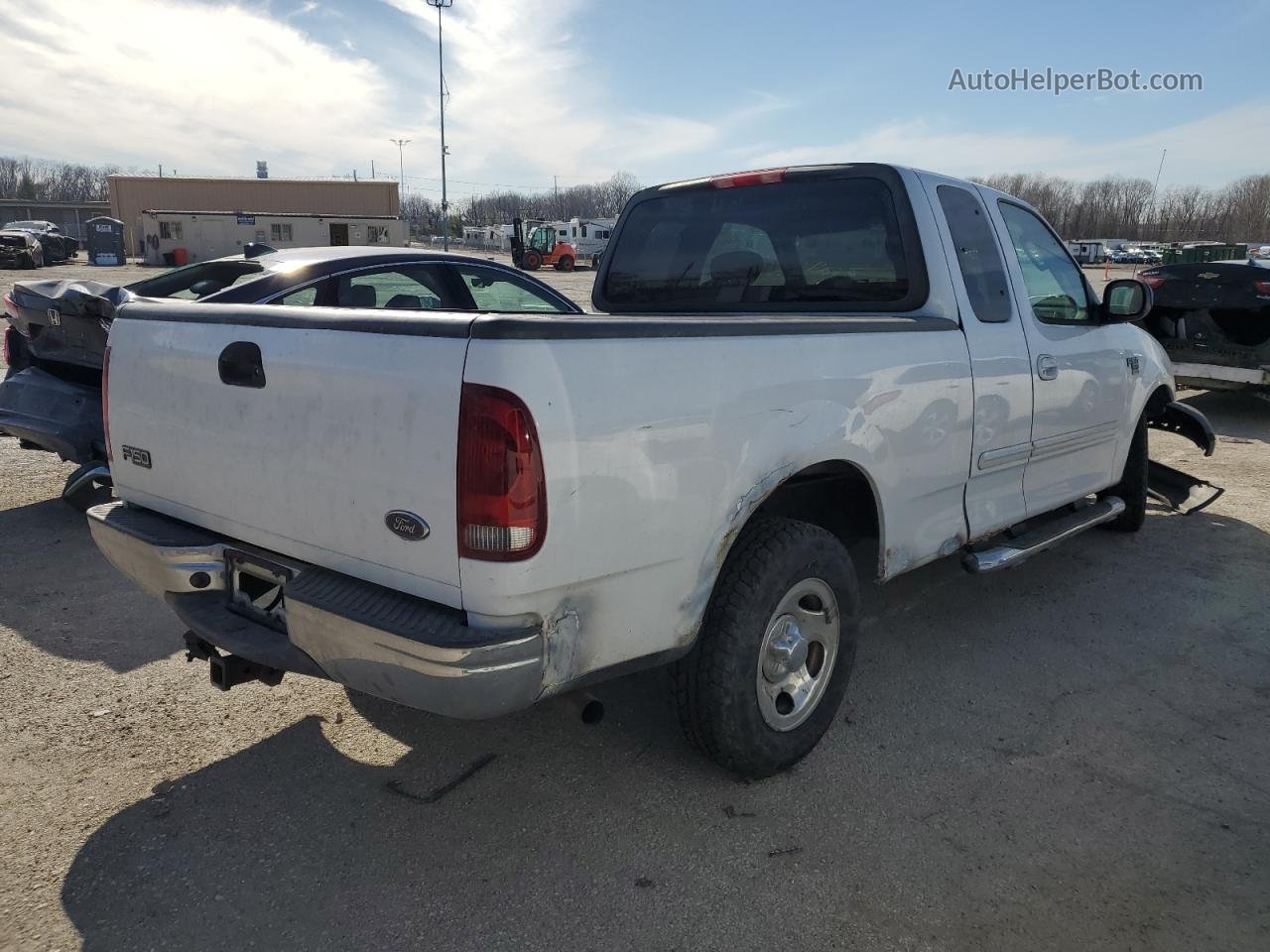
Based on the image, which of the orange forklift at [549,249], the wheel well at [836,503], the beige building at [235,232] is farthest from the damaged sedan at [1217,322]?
the beige building at [235,232]

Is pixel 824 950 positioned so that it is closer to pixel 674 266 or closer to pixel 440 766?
pixel 440 766

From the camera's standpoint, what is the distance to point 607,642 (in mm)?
2359

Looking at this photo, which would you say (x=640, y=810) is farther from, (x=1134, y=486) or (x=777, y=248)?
(x=1134, y=486)

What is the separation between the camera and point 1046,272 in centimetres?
439

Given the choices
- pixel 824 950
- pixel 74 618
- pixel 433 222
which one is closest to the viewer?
pixel 824 950

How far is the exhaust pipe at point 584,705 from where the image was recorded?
2.49 meters

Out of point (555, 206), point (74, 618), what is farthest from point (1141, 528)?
point (555, 206)

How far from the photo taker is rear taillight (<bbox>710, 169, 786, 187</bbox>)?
4.00 meters

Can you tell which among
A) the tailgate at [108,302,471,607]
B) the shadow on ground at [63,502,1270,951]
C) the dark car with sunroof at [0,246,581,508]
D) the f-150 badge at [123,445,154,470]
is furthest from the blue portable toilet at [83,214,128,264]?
the shadow on ground at [63,502,1270,951]

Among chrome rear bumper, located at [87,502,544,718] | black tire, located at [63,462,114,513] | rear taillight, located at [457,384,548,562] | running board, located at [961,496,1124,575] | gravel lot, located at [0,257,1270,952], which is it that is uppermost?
rear taillight, located at [457,384,548,562]

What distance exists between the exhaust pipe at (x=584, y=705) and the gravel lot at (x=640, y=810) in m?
0.44

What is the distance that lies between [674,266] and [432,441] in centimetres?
252

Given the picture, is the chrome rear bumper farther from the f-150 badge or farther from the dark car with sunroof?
the dark car with sunroof

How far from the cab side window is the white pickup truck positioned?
2.7 inches
